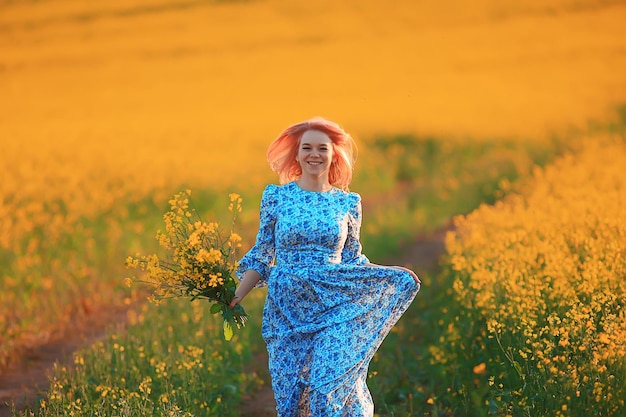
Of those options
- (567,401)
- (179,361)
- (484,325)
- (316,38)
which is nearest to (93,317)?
(179,361)

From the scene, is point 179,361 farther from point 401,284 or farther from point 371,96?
point 371,96

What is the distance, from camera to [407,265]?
1130cm

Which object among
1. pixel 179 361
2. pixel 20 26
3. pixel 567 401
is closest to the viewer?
pixel 567 401

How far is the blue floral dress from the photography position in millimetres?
4996

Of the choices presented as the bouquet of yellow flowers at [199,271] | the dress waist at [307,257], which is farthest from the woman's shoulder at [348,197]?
the bouquet of yellow flowers at [199,271]

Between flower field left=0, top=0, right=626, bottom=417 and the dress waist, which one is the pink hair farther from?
flower field left=0, top=0, right=626, bottom=417

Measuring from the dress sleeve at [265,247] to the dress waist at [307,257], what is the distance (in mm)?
99

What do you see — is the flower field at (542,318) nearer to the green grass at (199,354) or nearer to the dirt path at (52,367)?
the green grass at (199,354)

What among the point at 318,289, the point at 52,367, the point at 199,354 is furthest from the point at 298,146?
the point at 52,367

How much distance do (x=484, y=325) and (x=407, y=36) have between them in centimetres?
2200

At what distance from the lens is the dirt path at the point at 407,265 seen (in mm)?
6344

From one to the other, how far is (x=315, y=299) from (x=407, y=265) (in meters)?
6.34

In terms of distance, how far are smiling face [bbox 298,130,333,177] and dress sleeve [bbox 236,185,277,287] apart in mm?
212

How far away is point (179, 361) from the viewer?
6176mm
